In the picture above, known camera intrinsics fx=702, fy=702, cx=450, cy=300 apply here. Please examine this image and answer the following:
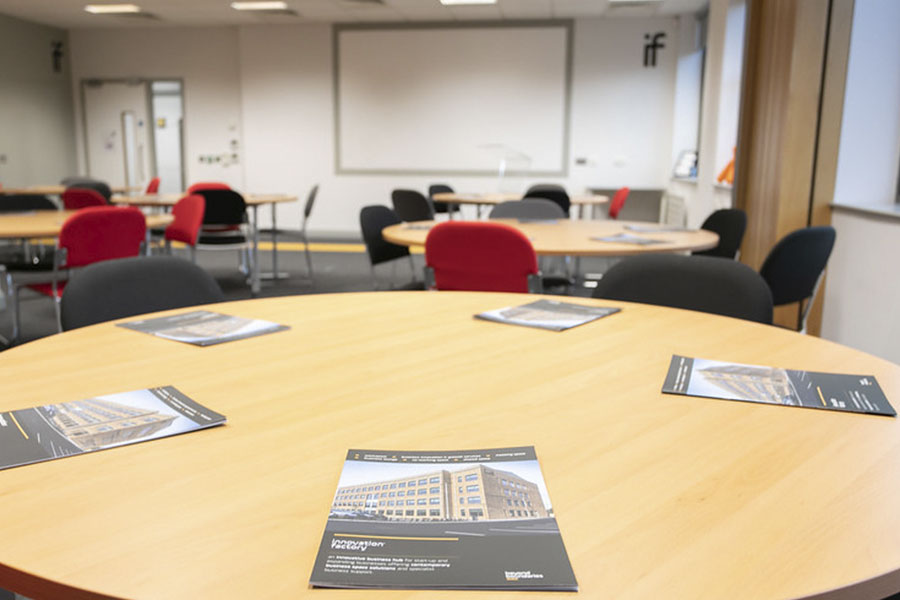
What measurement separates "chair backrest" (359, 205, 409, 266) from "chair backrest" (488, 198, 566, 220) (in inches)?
29.0

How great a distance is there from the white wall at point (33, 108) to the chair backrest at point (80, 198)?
5241mm

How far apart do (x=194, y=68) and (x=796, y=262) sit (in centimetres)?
977

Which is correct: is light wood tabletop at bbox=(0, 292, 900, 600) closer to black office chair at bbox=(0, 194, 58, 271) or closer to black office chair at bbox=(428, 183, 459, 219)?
black office chair at bbox=(0, 194, 58, 271)

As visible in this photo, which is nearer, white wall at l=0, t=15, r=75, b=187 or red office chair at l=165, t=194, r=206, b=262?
red office chair at l=165, t=194, r=206, b=262

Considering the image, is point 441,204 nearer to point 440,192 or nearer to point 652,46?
point 440,192

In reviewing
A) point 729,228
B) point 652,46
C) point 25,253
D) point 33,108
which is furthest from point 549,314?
point 33,108

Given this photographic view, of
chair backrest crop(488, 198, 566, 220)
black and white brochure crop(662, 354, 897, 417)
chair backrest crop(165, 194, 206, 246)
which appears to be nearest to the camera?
black and white brochure crop(662, 354, 897, 417)

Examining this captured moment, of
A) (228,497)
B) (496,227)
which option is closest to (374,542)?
(228,497)

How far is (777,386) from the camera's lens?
3.67 feet

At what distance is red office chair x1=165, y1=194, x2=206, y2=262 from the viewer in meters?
4.77

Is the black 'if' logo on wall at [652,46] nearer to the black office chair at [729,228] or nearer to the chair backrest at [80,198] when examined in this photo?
the black office chair at [729,228]

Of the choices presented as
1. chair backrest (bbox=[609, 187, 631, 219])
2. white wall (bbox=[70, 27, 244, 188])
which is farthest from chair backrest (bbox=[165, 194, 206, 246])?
white wall (bbox=[70, 27, 244, 188])

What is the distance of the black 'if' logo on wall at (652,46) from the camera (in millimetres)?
9211

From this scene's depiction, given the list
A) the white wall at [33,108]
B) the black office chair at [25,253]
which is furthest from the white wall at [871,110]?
the white wall at [33,108]
